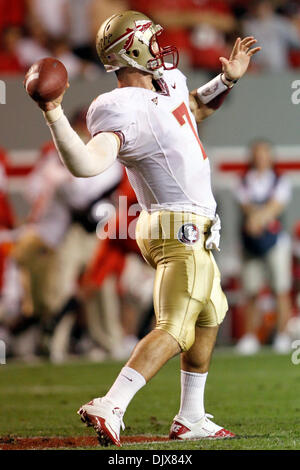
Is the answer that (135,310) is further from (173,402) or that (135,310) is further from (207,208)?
(207,208)

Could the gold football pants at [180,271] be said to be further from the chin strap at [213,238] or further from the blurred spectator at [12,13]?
the blurred spectator at [12,13]

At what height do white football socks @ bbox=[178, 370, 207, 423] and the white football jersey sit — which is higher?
the white football jersey

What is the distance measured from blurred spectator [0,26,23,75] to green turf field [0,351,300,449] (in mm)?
3141

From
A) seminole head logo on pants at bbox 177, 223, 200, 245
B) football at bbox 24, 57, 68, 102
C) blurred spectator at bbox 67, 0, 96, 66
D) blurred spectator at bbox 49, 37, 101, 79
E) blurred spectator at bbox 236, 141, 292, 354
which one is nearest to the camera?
football at bbox 24, 57, 68, 102

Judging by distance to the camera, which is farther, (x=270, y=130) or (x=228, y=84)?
(x=270, y=130)

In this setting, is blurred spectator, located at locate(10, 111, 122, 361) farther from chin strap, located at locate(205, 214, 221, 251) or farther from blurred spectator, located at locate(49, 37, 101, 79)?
chin strap, located at locate(205, 214, 221, 251)

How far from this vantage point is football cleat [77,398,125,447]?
367 cm

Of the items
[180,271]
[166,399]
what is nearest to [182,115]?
[180,271]

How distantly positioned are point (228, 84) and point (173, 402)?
1.98 metres

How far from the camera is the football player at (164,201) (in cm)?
386

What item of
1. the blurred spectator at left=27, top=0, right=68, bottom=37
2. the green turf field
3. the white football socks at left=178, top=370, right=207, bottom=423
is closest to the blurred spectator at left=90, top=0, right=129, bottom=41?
the blurred spectator at left=27, top=0, right=68, bottom=37

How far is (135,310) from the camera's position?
864cm

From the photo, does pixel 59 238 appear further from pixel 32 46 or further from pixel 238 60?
pixel 238 60
